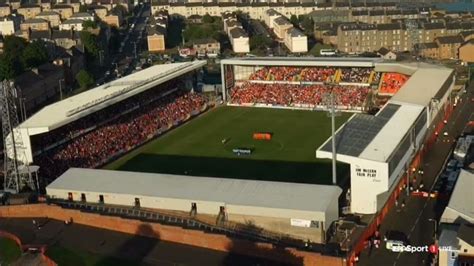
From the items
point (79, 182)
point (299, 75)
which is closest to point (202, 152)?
point (79, 182)

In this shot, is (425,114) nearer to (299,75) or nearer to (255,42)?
(299,75)

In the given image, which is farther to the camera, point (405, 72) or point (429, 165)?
point (405, 72)

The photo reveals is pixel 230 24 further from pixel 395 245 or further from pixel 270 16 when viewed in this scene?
pixel 395 245

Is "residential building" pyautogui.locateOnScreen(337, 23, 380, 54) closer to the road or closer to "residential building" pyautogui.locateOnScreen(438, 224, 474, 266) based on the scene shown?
the road

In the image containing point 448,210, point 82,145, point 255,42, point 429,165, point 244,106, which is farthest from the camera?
point 255,42

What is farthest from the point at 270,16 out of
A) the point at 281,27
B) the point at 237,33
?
the point at 237,33

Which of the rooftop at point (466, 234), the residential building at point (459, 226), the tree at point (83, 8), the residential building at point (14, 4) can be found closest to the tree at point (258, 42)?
the tree at point (83, 8)

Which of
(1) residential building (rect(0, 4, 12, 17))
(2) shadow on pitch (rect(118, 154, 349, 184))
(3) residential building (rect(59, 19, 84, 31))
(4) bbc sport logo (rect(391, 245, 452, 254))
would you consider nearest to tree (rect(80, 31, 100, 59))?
(3) residential building (rect(59, 19, 84, 31))
